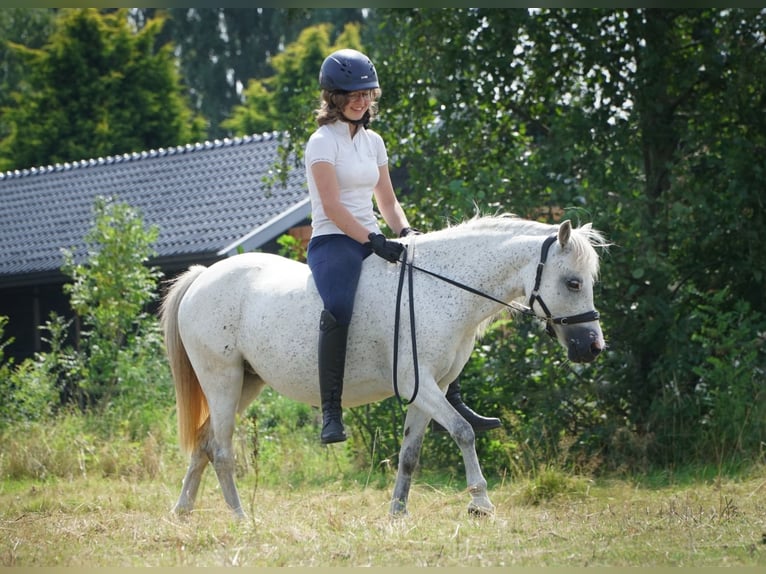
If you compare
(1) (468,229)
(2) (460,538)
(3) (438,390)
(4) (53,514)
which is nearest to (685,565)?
(2) (460,538)

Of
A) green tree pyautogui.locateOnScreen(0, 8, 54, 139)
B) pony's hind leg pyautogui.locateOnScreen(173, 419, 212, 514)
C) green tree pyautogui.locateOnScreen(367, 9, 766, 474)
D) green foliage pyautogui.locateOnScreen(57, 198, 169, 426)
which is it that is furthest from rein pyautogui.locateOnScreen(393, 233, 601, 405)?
green tree pyautogui.locateOnScreen(0, 8, 54, 139)

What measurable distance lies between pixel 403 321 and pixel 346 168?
982 millimetres

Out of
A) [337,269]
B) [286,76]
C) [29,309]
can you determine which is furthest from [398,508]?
A: [286,76]

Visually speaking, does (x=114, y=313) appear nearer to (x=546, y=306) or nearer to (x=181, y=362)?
(x=181, y=362)

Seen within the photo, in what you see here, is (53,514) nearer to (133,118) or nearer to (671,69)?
(671,69)

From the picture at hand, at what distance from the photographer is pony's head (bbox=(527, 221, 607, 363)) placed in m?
6.39

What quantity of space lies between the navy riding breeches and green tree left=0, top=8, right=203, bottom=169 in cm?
2681

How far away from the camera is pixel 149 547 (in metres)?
6.00

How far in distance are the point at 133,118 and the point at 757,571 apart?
31.0 m

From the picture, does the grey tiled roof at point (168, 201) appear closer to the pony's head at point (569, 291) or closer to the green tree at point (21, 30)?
the pony's head at point (569, 291)

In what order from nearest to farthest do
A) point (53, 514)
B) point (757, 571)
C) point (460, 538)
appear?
point (757, 571), point (460, 538), point (53, 514)

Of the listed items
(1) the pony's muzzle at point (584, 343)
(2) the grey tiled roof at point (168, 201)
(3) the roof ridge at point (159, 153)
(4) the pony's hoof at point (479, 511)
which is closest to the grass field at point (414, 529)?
(4) the pony's hoof at point (479, 511)

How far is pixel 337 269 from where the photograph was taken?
6.65 metres

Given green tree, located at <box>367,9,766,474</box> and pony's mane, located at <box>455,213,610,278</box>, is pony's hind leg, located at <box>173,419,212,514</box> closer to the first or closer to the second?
pony's mane, located at <box>455,213,610,278</box>
